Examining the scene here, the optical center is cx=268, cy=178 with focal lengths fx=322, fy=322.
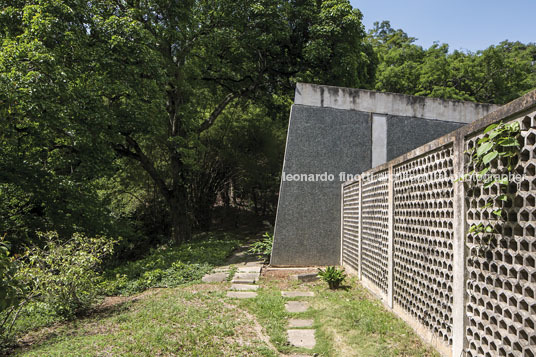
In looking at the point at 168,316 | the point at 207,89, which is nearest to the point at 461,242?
the point at 168,316

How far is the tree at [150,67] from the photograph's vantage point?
20.9ft

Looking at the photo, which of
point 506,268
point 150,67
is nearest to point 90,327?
point 506,268

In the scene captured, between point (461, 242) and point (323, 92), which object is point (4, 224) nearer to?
point (323, 92)

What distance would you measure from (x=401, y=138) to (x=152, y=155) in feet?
28.9

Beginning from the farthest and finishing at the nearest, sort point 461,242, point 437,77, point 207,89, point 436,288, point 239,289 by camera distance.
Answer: point 437,77, point 207,89, point 239,289, point 436,288, point 461,242

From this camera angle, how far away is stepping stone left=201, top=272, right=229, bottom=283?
18.0 ft

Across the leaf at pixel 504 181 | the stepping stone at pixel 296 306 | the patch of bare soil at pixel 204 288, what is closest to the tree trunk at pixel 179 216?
the patch of bare soil at pixel 204 288

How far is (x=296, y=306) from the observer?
13.5 ft

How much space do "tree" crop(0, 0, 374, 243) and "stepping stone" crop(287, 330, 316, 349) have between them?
230 inches

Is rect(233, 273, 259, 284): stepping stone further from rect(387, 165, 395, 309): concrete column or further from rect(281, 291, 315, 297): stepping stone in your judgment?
rect(387, 165, 395, 309): concrete column

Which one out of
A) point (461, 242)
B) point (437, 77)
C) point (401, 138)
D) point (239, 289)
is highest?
point (437, 77)

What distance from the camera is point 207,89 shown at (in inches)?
441

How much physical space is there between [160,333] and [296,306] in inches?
69.4

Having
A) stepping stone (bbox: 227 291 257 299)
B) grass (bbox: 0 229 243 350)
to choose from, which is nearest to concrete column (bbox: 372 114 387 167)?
stepping stone (bbox: 227 291 257 299)
